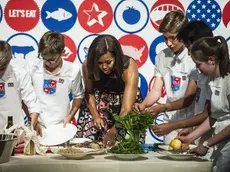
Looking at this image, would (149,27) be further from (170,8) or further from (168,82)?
(168,82)

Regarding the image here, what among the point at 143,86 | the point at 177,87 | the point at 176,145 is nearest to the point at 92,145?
the point at 176,145

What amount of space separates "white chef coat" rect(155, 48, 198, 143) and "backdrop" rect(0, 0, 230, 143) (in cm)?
41

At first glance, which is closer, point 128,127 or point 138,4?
point 128,127

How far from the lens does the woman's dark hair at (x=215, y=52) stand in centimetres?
316

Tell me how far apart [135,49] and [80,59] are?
46 cm

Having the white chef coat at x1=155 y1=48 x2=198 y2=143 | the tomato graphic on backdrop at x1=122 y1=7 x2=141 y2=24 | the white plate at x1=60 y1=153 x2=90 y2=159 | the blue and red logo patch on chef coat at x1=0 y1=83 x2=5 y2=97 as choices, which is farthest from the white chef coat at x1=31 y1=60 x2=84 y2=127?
the white plate at x1=60 y1=153 x2=90 y2=159

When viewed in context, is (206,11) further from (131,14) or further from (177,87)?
(177,87)

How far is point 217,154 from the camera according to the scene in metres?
3.25

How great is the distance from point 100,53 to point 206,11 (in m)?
1.36

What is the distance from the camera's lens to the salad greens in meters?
3.14

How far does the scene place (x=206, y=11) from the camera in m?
4.60

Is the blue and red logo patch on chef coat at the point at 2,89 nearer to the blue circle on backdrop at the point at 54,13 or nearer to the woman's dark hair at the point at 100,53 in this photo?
the woman's dark hair at the point at 100,53

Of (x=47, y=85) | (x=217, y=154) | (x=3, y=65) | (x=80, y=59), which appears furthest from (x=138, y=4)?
(x=217, y=154)

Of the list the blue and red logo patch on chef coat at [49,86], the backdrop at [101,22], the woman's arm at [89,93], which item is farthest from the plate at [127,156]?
the backdrop at [101,22]
